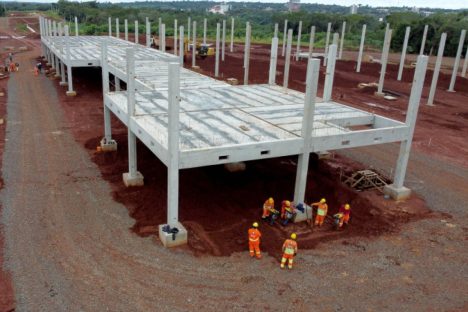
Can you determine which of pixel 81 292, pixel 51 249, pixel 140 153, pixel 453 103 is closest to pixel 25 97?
pixel 140 153

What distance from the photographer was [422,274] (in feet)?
39.6

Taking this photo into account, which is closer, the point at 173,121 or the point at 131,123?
the point at 173,121

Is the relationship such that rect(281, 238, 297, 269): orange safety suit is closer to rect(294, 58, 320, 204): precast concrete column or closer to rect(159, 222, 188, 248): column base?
rect(159, 222, 188, 248): column base

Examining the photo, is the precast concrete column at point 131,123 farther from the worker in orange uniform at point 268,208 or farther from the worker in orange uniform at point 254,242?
the worker in orange uniform at point 254,242

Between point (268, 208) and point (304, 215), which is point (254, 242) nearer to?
point (268, 208)

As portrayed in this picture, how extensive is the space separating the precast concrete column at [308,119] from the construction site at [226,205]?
44 millimetres

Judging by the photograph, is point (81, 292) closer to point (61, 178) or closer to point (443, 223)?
point (61, 178)

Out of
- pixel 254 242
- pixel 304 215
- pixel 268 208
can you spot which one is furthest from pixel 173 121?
pixel 304 215

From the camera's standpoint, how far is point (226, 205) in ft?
51.8

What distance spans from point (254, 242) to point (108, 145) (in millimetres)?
11339

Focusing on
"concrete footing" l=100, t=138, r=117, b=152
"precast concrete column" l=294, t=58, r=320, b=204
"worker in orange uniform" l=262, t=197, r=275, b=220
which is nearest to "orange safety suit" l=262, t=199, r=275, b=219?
"worker in orange uniform" l=262, t=197, r=275, b=220

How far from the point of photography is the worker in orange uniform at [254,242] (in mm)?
12422

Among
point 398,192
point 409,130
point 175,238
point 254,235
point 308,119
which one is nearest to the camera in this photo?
point 254,235

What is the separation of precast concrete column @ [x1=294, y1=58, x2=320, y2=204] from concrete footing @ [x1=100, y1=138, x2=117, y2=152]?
33.9 feet
